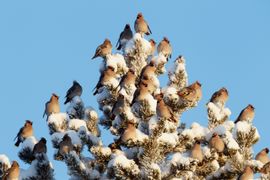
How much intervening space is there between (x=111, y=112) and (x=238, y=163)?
73.0 inches

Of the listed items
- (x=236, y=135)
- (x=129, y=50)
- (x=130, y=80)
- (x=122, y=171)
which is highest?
(x=129, y=50)

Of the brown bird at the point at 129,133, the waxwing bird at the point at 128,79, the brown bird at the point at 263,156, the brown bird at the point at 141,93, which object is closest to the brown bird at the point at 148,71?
the waxwing bird at the point at 128,79

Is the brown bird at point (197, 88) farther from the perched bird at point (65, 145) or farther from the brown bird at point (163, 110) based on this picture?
the perched bird at point (65, 145)

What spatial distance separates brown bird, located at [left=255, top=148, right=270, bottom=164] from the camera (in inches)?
430

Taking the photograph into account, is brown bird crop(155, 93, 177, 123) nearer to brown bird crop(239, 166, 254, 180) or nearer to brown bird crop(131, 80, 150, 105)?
brown bird crop(131, 80, 150, 105)

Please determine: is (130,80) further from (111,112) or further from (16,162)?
(16,162)

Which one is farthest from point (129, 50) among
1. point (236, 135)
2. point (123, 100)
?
point (236, 135)

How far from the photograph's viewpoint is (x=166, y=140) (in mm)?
10047

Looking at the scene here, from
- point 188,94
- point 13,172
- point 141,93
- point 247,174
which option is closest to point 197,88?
point 188,94

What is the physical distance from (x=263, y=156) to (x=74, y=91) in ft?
9.39

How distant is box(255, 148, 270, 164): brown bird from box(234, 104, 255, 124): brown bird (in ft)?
1.66

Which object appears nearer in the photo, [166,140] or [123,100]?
[166,140]

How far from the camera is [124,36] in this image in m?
13.1

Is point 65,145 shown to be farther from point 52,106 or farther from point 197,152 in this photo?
point 197,152
